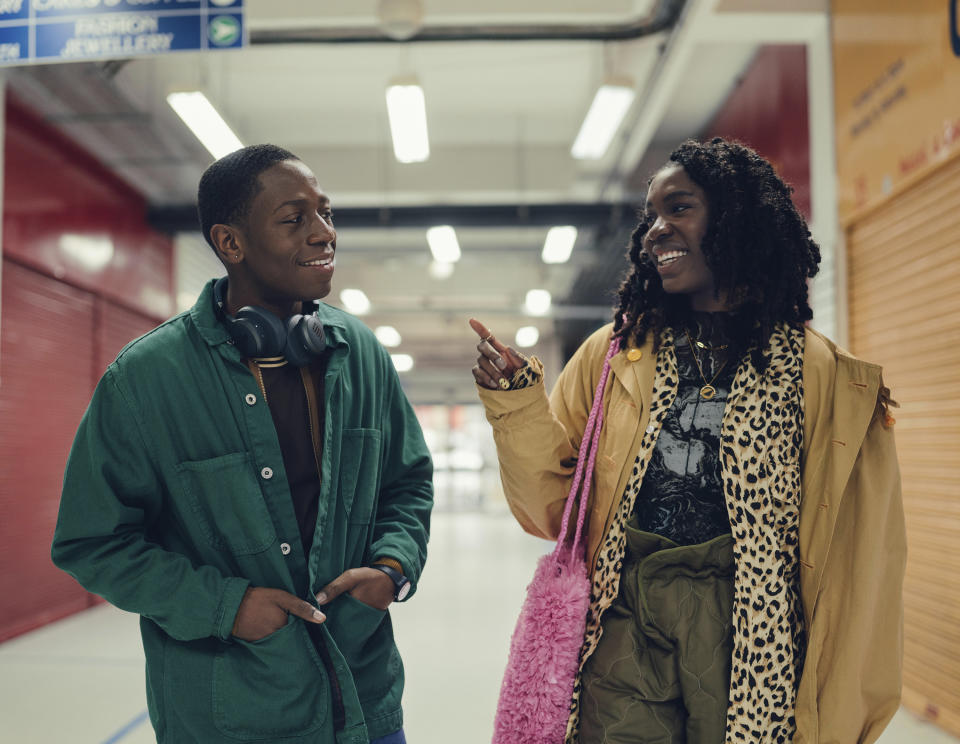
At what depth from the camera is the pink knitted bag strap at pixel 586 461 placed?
5.27 ft

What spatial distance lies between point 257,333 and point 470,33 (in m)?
4.77

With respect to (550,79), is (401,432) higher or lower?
lower

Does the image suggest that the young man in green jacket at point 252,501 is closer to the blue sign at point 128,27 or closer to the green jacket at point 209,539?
the green jacket at point 209,539

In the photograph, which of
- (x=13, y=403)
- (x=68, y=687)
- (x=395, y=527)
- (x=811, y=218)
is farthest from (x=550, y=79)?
(x=395, y=527)

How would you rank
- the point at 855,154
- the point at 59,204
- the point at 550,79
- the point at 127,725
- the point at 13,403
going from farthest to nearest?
the point at 550,79
the point at 59,204
the point at 13,403
the point at 855,154
the point at 127,725

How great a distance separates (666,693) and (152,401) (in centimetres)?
107

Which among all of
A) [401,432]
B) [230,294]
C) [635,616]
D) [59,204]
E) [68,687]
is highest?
[59,204]

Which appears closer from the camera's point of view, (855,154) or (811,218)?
(855,154)

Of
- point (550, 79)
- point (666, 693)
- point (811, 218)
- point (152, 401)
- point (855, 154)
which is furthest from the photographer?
point (550, 79)

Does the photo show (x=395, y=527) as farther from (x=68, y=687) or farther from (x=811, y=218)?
(x=811, y=218)

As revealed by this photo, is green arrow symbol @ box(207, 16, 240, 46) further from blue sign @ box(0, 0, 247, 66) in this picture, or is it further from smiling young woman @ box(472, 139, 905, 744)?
smiling young woman @ box(472, 139, 905, 744)

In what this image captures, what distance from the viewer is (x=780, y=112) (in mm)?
5914

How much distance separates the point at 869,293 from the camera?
451 cm

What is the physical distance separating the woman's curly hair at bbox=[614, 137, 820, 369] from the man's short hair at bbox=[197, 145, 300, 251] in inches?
32.3
